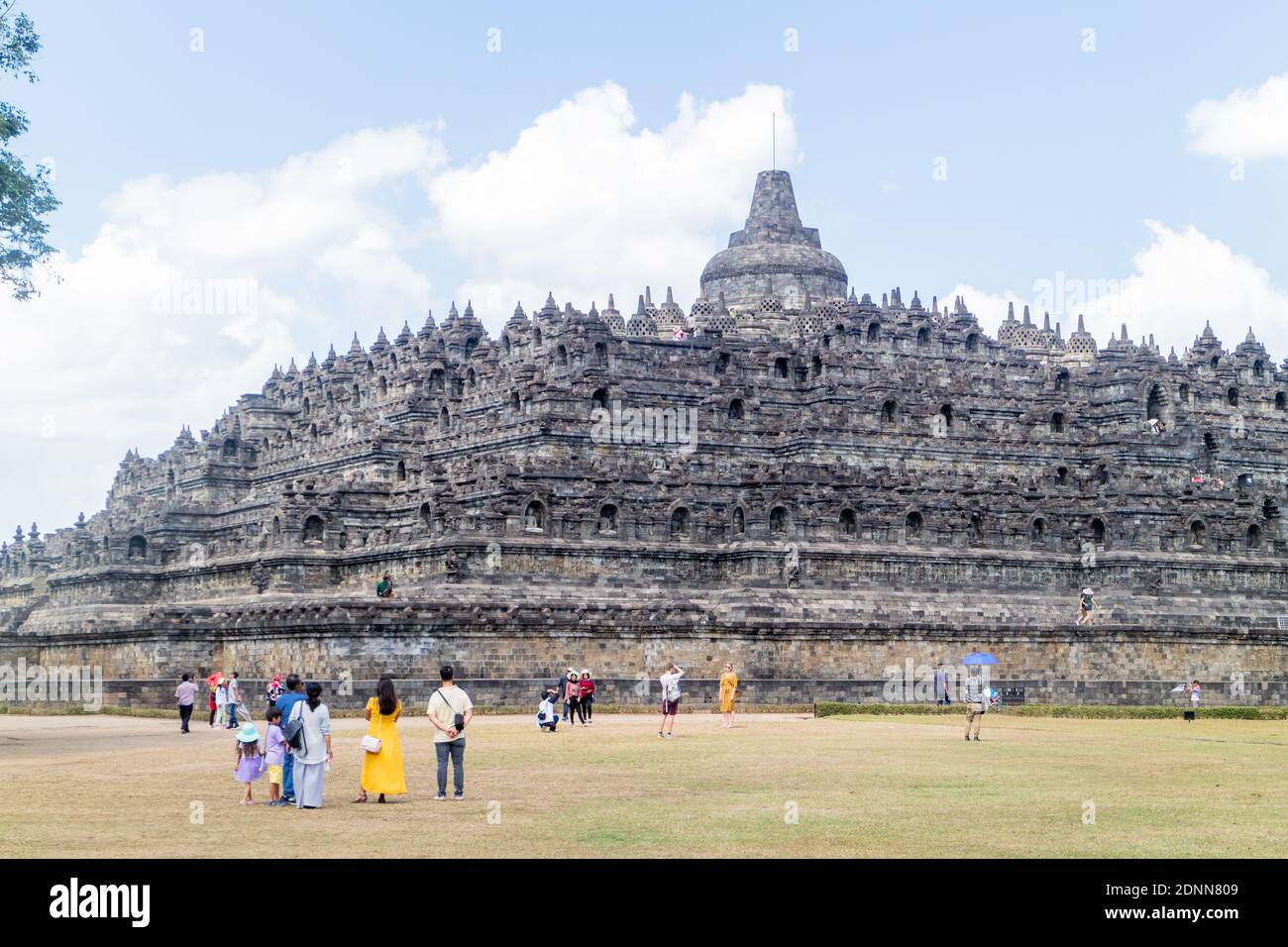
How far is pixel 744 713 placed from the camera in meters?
65.0

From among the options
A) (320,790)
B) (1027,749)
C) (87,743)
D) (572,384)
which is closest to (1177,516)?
(572,384)

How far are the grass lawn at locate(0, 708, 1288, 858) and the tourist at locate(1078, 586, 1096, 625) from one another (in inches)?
970

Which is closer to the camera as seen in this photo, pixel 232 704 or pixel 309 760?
pixel 309 760

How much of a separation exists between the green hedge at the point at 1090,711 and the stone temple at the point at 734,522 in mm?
5782

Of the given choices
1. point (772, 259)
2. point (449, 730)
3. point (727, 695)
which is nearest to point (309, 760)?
point (449, 730)

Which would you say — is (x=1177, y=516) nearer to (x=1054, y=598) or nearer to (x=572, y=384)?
(x=1054, y=598)

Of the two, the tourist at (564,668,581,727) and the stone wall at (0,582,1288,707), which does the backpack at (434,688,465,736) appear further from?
the stone wall at (0,582,1288,707)

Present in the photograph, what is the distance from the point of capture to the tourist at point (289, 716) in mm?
33031

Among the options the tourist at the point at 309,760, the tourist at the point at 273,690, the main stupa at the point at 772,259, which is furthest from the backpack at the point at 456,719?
the main stupa at the point at 772,259

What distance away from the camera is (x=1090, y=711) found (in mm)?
62875

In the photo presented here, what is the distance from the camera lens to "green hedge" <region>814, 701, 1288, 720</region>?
62.7 meters

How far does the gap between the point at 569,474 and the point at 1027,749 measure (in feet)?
110

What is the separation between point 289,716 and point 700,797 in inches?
282

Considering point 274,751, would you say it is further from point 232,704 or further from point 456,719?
point 232,704
